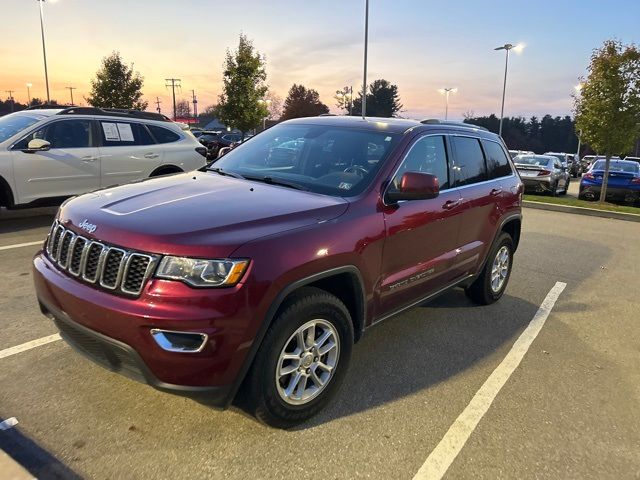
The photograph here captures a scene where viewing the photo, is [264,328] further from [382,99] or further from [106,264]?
[382,99]

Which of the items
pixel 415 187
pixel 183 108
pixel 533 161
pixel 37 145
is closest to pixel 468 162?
pixel 415 187

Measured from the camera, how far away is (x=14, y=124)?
773cm

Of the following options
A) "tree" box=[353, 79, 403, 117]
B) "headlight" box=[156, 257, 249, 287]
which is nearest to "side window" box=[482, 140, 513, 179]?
"headlight" box=[156, 257, 249, 287]

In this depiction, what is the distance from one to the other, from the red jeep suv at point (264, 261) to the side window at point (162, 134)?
5.22 metres

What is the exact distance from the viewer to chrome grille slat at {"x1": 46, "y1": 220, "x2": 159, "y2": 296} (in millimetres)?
2512

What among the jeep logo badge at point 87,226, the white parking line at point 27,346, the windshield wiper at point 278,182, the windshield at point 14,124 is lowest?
the white parking line at point 27,346

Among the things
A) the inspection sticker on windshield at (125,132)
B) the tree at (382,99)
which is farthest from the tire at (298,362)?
the tree at (382,99)

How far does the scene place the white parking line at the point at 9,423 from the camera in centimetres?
278

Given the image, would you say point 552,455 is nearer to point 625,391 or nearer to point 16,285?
point 625,391

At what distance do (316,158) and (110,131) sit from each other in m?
5.70

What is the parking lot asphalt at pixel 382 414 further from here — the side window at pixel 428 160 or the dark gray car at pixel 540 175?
the dark gray car at pixel 540 175

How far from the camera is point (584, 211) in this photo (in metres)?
12.7

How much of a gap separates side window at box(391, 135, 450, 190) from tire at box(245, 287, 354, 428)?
3.51 feet

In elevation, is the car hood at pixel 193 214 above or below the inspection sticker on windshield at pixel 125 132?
below
